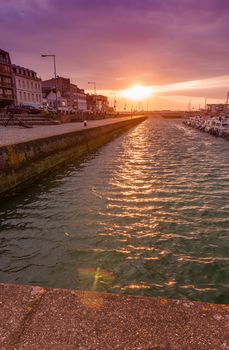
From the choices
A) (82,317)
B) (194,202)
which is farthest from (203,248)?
(82,317)

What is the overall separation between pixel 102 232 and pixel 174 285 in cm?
298

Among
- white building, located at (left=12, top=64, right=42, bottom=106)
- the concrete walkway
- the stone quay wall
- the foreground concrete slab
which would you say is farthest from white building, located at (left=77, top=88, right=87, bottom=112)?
the foreground concrete slab

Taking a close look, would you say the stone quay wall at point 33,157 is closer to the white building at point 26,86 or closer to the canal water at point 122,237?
the canal water at point 122,237

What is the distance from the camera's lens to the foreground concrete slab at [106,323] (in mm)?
2248

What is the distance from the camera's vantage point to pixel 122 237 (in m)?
7.40

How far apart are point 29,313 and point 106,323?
0.80 m

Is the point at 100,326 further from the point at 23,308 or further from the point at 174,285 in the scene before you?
the point at 174,285

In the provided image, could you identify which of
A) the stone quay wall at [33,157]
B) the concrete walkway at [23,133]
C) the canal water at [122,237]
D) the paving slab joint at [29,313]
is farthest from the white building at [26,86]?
the paving slab joint at [29,313]

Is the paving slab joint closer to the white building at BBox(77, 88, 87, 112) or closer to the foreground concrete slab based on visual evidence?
the foreground concrete slab

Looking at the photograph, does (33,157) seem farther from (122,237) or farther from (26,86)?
(26,86)

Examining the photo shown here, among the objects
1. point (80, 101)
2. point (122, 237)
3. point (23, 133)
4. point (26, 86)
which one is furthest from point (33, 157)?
point (80, 101)

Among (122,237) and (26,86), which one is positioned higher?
(26,86)

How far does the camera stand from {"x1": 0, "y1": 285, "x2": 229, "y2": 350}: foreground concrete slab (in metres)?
2.25

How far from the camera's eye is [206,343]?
2.22 m
